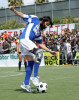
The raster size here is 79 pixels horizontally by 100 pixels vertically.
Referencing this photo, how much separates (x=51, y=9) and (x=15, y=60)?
20.5 metres

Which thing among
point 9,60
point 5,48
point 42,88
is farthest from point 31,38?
point 5,48

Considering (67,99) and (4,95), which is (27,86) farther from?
(67,99)

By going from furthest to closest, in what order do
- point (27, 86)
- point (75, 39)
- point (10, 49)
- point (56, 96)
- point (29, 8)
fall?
point (29, 8), point (10, 49), point (75, 39), point (27, 86), point (56, 96)

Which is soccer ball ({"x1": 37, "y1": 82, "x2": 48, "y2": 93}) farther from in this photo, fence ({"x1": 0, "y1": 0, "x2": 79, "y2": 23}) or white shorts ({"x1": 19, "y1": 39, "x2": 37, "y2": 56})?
fence ({"x1": 0, "y1": 0, "x2": 79, "y2": 23})

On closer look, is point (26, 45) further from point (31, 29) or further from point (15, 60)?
point (15, 60)

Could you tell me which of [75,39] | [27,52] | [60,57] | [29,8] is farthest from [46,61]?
[29,8]

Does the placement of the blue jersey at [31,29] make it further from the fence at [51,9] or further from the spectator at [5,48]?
the fence at [51,9]

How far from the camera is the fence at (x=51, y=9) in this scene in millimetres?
42812

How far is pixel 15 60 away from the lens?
80.9 ft

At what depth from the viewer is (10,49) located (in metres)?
26.4

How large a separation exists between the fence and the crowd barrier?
18.6 m

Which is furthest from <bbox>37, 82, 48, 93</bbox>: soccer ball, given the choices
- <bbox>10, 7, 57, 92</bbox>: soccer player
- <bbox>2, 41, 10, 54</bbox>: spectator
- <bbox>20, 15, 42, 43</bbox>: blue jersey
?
<bbox>2, 41, 10, 54</bbox>: spectator

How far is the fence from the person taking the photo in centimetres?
4281

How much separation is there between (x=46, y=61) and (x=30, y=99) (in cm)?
1711
